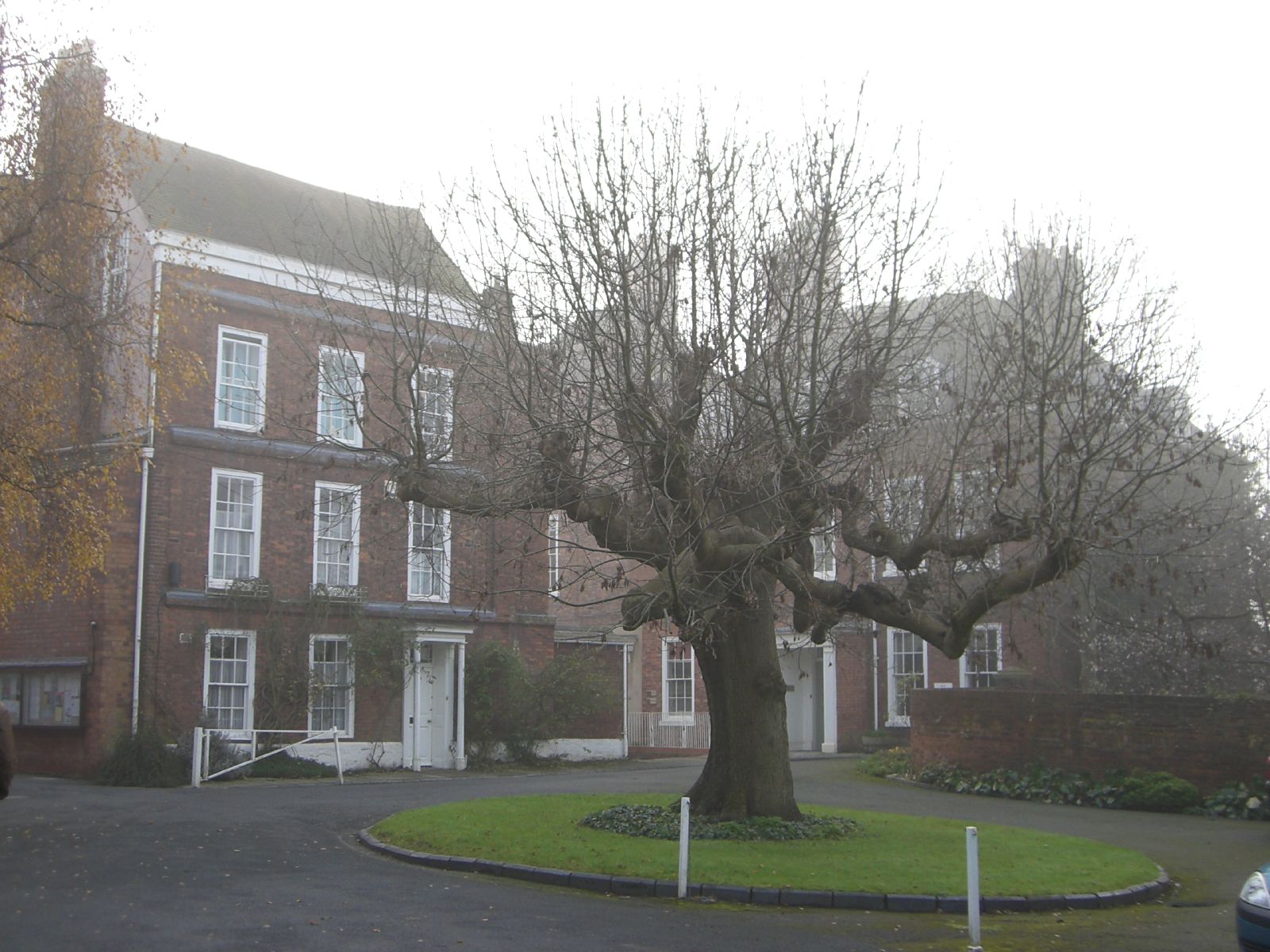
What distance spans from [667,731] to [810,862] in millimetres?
21197

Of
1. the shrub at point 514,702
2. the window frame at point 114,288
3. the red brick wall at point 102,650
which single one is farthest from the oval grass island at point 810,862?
the shrub at point 514,702

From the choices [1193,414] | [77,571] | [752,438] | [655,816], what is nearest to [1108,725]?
[1193,414]

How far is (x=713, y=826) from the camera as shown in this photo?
46.8ft

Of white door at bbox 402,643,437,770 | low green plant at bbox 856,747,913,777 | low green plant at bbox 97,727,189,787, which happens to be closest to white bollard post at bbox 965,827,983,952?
low green plant at bbox 856,747,913,777

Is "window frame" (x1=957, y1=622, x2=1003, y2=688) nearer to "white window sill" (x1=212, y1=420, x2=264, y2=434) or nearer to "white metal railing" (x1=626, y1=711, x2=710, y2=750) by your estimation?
"white metal railing" (x1=626, y1=711, x2=710, y2=750)

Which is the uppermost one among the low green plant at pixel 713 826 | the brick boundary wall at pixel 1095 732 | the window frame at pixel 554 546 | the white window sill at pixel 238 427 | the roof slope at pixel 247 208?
the roof slope at pixel 247 208

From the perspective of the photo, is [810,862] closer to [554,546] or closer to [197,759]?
[554,546]

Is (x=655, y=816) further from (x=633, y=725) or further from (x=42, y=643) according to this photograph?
(x=633, y=725)

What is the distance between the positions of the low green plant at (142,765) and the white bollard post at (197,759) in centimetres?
28

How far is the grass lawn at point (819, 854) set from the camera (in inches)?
466

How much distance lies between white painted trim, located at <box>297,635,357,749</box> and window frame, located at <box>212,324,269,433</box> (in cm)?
418

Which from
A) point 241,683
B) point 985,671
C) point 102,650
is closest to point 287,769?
point 241,683

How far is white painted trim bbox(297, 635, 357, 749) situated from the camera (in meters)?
24.5

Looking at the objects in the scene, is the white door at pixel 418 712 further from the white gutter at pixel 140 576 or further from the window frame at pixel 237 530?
the white gutter at pixel 140 576
